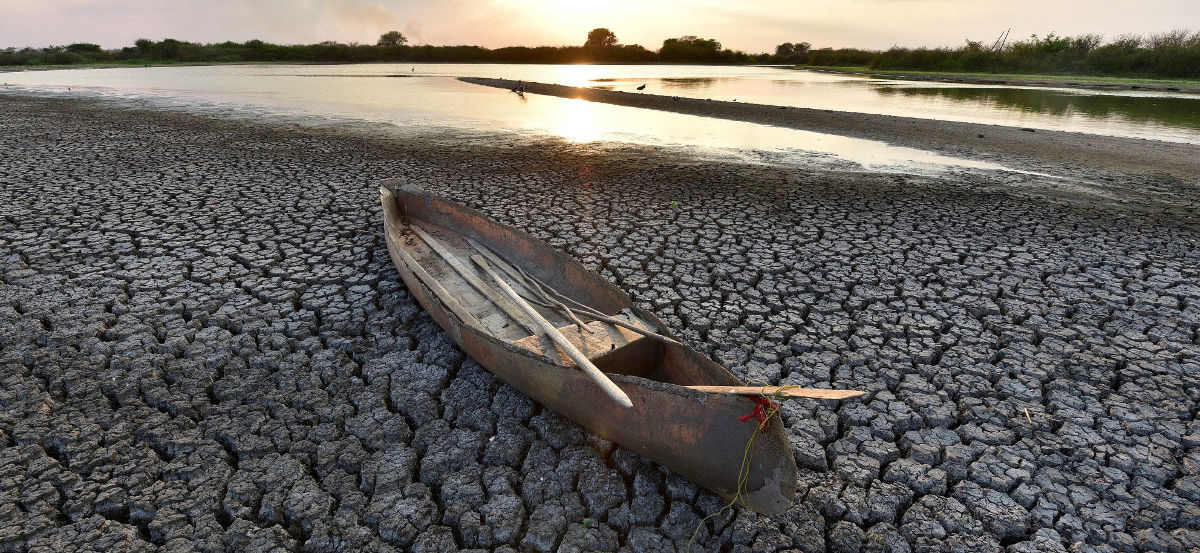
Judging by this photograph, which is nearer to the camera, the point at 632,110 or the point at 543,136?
the point at 543,136

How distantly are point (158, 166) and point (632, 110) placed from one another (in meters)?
16.8

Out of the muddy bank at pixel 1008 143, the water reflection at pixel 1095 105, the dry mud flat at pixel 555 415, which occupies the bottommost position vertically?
the dry mud flat at pixel 555 415

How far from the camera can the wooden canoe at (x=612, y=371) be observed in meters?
2.38

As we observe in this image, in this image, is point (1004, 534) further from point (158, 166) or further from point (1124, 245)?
point (158, 166)

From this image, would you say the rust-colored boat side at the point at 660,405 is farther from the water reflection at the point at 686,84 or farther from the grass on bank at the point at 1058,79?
the grass on bank at the point at 1058,79

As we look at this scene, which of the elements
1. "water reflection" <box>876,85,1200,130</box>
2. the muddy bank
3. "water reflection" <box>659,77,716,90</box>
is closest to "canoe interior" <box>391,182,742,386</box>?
the muddy bank

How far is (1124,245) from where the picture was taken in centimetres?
650

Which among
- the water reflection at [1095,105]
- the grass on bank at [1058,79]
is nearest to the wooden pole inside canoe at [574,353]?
the water reflection at [1095,105]

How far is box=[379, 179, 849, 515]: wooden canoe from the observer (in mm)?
2375

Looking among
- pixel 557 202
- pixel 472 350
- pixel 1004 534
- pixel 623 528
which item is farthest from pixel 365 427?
pixel 557 202

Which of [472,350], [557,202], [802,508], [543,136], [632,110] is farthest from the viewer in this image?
[632,110]

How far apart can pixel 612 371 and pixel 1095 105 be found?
32.0m

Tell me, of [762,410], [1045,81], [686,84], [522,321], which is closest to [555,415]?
[522,321]

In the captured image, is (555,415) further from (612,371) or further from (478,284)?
(478,284)
